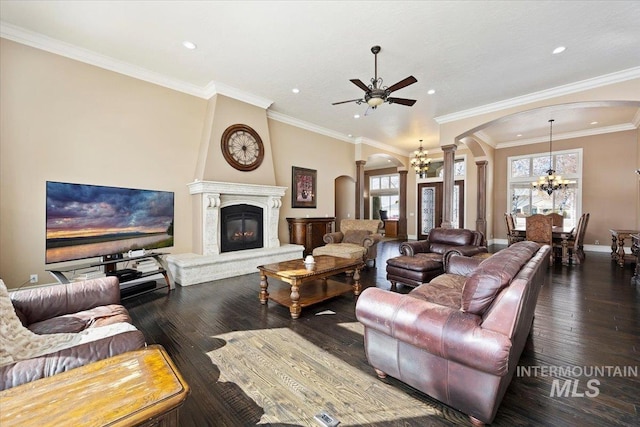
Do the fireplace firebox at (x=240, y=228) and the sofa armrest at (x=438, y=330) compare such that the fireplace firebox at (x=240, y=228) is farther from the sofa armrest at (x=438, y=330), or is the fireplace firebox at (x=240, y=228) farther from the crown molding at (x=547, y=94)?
the crown molding at (x=547, y=94)

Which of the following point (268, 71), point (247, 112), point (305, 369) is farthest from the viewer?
point (247, 112)

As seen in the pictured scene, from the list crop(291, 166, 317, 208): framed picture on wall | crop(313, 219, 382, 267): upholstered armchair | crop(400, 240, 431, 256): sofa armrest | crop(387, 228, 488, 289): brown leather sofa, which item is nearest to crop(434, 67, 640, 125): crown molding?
crop(387, 228, 488, 289): brown leather sofa

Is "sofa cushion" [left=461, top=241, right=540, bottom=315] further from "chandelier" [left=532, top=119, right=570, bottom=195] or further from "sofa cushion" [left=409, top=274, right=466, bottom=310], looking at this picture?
"chandelier" [left=532, top=119, right=570, bottom=195]

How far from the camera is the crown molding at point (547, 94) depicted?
4.21 m

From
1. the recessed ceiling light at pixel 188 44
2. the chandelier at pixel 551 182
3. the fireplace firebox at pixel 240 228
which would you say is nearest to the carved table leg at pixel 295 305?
the fireplace firebox at pixel 240 228

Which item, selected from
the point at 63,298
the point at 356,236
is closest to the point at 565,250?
the point at 356,236

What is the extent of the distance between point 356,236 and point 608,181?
768cm

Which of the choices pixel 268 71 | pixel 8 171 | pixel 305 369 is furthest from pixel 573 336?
pixel 8 171

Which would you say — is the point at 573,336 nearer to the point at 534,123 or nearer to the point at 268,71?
the point at 268,71

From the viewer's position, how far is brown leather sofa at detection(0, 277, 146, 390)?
1.17 metres

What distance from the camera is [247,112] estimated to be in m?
5.42

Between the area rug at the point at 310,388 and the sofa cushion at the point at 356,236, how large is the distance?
11.1ft

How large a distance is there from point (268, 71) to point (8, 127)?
3554 millimetres

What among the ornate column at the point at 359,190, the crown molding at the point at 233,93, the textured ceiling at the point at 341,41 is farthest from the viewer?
the ornate column at the point at 359,190
